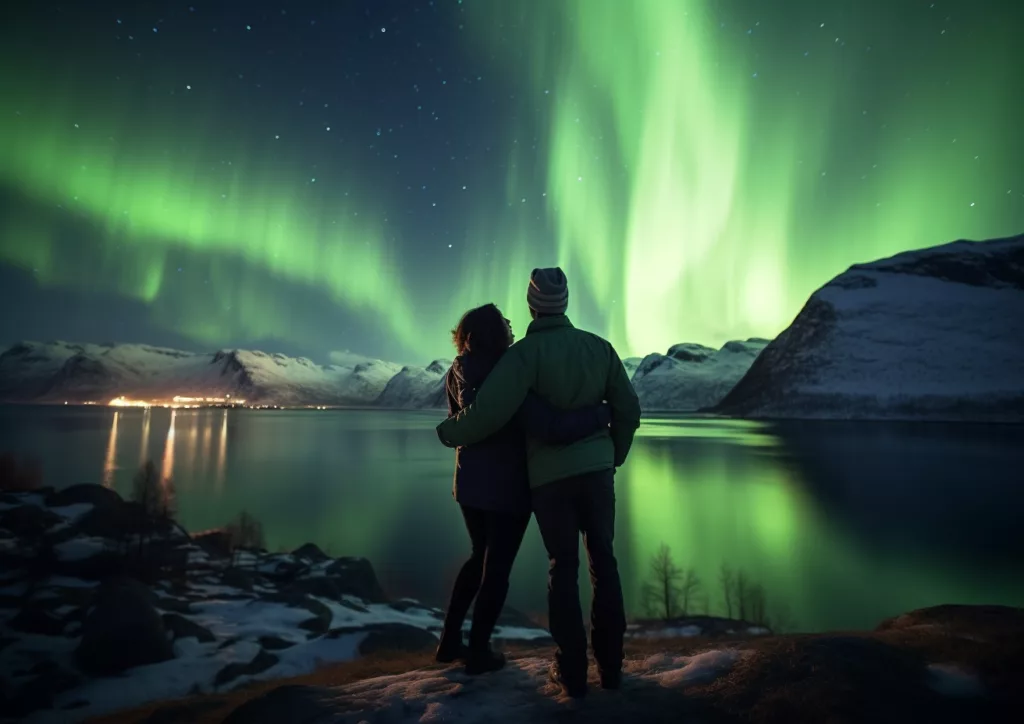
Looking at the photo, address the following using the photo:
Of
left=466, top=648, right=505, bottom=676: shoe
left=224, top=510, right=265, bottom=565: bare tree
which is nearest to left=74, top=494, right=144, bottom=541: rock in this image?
left=224, top=510, right=265, bottom=565: bare tree

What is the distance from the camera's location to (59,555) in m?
27.2

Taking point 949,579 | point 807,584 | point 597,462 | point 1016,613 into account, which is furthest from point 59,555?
point 949,579

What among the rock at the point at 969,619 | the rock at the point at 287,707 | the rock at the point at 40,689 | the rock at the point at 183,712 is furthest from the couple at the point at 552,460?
the rock at the point at 40,689

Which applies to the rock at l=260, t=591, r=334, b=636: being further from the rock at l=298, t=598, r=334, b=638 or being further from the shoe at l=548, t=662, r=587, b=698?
the shoe at l=548, t=662, r=587, b=698

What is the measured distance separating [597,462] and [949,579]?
43.4 meters

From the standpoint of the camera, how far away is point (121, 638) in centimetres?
1586

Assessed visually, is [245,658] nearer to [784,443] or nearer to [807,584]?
[807,584]

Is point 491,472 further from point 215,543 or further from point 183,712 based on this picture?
point 215,543

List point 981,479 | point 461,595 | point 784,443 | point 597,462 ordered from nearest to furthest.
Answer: point 597,462
point 461,595
point 981,479
point 784,443

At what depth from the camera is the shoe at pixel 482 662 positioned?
4.97 m

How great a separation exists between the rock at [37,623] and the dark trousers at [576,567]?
20843mm

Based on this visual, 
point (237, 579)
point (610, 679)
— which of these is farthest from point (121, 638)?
point (610, 679)

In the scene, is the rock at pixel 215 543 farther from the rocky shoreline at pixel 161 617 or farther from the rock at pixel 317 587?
the rock at pixel 317 587

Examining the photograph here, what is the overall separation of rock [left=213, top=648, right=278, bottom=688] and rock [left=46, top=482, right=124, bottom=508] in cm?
2571
